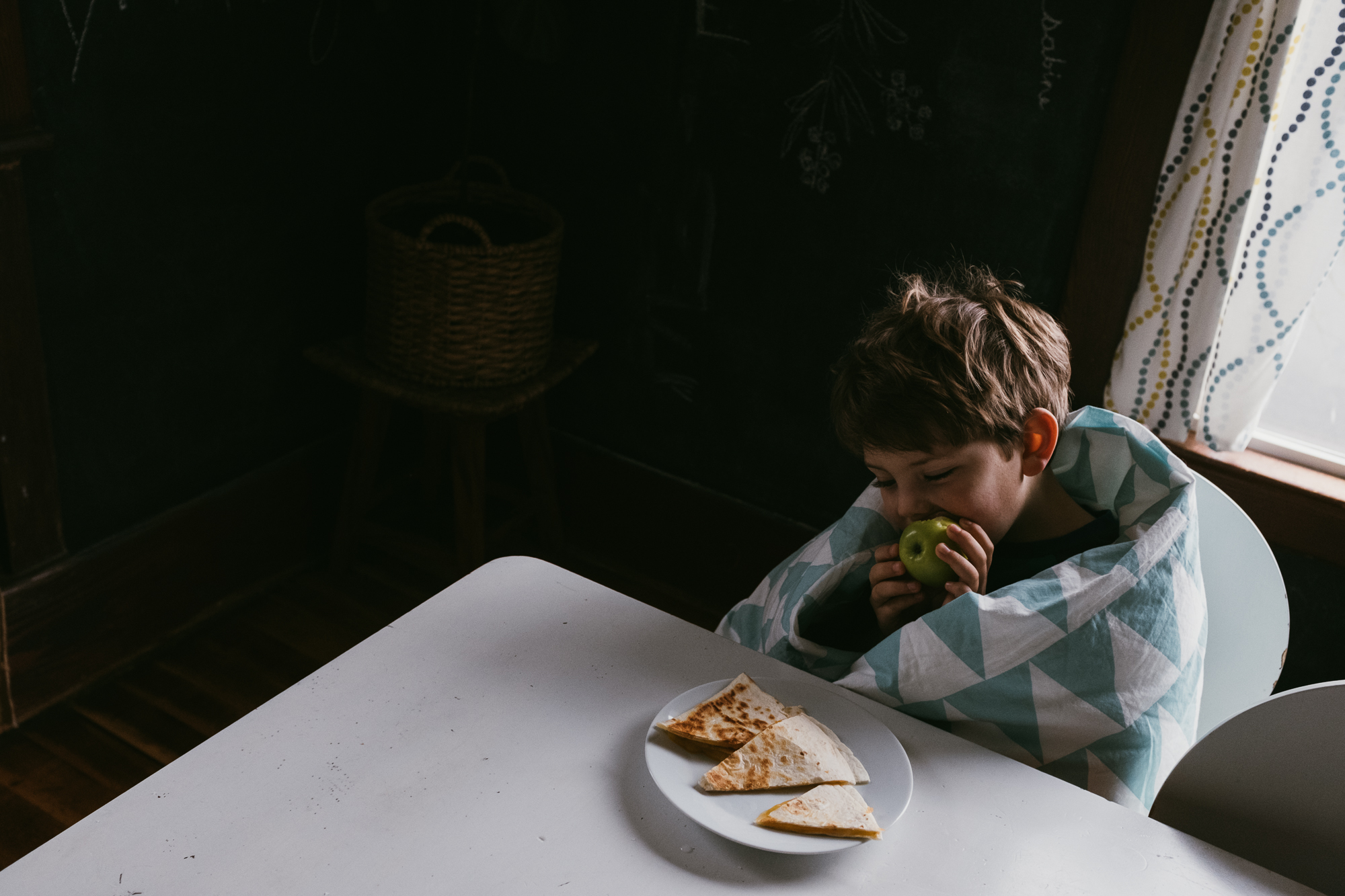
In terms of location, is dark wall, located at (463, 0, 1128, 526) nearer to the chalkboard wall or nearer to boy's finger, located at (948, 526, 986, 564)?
the chalkboard wall

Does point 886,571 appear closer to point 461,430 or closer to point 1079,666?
point 1079,666

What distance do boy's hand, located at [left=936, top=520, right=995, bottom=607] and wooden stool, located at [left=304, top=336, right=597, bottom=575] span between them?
1084mm

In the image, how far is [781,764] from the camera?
860 millimetres

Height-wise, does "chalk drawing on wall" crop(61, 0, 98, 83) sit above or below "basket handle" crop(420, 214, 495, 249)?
above

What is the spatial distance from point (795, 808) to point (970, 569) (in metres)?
0.38

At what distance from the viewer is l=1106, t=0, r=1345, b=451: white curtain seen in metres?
1.47

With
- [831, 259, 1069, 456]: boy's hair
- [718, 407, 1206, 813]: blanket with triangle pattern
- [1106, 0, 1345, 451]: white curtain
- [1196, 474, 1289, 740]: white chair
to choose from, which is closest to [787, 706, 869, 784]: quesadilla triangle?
[718, 407, 1206, 813]: blanket with triangle pattern

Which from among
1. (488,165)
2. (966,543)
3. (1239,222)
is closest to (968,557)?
(966,543)

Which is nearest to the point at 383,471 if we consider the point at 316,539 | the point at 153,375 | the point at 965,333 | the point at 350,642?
the point at 316,539

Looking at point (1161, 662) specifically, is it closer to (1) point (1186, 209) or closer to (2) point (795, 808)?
(2) point (795, 808)

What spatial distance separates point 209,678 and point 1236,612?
1.75 m

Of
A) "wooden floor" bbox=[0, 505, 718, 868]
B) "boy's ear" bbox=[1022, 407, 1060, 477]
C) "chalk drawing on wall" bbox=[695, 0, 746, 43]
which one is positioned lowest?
"wooden floor" bbox=[0, 505, 718, 868]

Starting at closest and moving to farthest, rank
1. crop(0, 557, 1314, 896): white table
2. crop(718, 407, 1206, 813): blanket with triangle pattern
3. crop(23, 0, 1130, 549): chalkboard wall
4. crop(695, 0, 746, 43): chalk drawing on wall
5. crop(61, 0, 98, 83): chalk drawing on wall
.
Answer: crop(0, 557, 1314, 896): white table, crop(718, 407, 1206, 813): blanket with triangle pattern, crop(61, 0, 98, 83): chalk drawing on wall, crop(23, 0, 1130, 549): chalkboard wall, crop(695, 0, 746, 43): chalk drawing on wall

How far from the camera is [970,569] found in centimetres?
109
